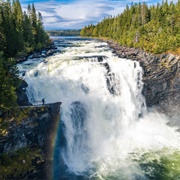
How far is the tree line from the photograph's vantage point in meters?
24.1

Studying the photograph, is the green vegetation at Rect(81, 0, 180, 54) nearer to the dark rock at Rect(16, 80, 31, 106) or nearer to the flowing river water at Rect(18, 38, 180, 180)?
the flowing river water at Rect(18, 38, 180, 180)

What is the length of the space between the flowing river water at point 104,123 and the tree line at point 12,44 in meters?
6.13

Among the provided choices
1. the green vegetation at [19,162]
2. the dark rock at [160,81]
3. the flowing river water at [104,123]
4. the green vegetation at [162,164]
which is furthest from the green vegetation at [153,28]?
the green vegetation at [19,162]

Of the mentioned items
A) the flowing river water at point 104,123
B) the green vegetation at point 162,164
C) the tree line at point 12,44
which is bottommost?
the green vegetation at point 162,164

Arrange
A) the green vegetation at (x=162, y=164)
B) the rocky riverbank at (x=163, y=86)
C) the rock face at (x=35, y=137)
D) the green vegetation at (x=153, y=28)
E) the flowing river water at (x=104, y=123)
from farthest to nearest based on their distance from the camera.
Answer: the green vegetation at (x=153, y=28)
the rocky riverbank at (x=163, y=86)
the flowing river water at (x=104, y=123)
the green vegetation at (x=162, y=164)
the rock face at (x=35, y=137)

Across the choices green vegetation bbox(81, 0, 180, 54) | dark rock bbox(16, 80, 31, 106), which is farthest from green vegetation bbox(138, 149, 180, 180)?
green vegetation bbox(81, 0, 180, 54)

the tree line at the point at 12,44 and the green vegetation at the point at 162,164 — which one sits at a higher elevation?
the tree line at the point at 12,44

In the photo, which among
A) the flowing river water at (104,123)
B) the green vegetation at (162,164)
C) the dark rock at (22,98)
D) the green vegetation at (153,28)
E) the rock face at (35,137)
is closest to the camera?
the rock face at (35,137)

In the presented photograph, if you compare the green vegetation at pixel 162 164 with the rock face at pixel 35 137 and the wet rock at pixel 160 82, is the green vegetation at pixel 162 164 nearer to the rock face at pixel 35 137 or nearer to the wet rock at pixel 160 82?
the rock face at pixel 35 137

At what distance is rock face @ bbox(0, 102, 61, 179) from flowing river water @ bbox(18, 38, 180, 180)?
6.21 feet

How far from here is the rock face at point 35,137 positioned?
2408 cm

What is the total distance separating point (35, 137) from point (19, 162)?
312 centimetres

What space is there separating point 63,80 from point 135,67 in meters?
14.3

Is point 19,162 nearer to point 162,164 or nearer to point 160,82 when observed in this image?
point 162,164
